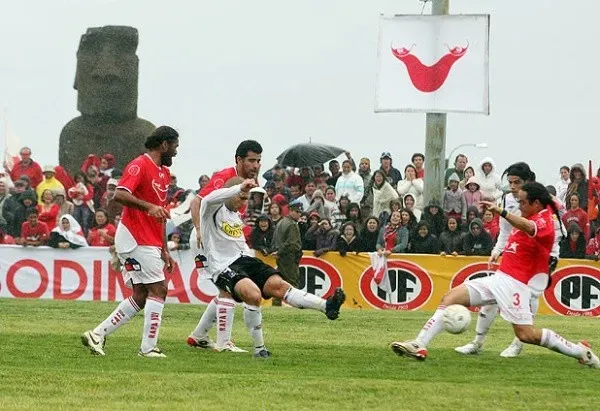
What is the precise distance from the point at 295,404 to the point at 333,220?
56.3 feet

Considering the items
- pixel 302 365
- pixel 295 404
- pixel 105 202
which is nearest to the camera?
pixel 295 404

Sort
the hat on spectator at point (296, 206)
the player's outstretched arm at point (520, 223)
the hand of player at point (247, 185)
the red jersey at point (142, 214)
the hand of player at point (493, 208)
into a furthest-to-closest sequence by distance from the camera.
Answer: the hat on spectator at point (296, 206) → the red jersey at point (142, 214) → the hand of player at point (247, 185) → the player's outstretched arm at point (520, 223) → the hand of player at point (493, 208)

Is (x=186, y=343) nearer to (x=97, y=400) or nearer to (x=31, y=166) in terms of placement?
(x=97, y=400)

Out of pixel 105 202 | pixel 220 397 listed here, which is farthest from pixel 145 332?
pixel 105 202

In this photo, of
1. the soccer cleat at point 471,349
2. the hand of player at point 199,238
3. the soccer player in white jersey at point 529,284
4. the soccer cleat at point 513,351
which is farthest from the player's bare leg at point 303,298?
the soccer cleat at point 513,351

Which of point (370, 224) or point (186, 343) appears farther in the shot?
point (370, 224)

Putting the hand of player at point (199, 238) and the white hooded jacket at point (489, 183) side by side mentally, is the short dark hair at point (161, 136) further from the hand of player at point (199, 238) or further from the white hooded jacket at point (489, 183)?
the white hooded jacket at point (489, 183)

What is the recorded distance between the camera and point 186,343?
57.0ft

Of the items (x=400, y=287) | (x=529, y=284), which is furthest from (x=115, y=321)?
(x=400, y=287)

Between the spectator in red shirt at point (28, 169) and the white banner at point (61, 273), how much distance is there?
3.05 metres

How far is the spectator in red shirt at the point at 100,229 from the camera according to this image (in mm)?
28516

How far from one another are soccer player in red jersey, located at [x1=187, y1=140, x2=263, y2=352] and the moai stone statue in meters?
21.8

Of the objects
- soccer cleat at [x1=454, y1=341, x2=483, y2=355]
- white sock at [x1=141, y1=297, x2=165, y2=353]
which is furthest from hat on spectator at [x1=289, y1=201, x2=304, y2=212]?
white sock at [x1=141, y1=297, x2=165, y2=353]

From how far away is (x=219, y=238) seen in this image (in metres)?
15.7
